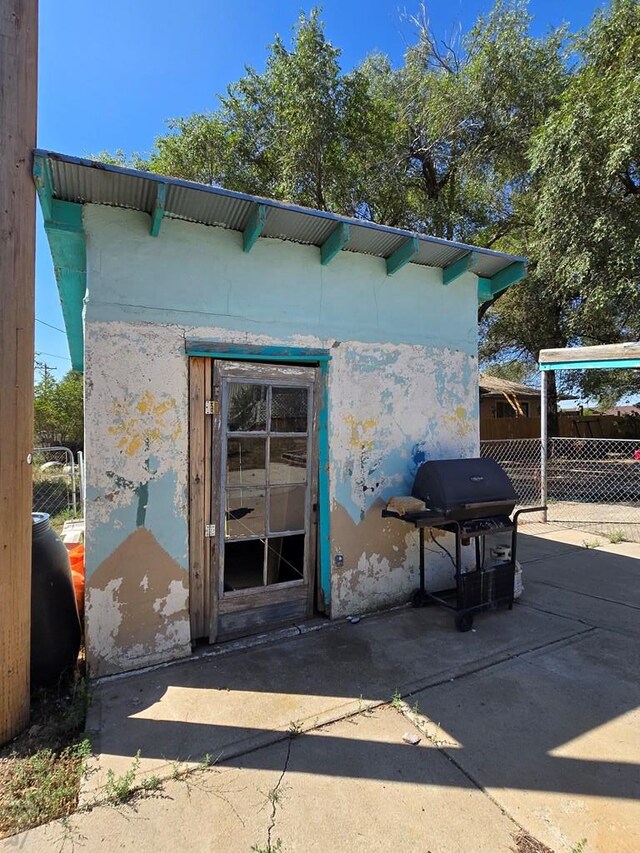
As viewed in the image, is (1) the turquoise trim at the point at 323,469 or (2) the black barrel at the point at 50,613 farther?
(1) the turquoise trim at the point at 323,469

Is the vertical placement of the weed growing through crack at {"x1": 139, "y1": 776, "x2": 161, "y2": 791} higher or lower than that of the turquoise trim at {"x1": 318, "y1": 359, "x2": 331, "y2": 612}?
lower

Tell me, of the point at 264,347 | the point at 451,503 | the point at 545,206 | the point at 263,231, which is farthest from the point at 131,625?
the point at 545,206

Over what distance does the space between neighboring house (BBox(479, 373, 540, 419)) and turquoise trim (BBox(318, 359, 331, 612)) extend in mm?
16261

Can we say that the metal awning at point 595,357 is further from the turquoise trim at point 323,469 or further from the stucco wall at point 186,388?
the turquoise trim at point 323,469

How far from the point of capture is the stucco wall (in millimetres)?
3352

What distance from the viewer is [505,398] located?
22.3 m

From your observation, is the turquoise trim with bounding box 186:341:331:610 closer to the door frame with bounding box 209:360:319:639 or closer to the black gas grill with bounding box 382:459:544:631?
the door frame with bounding box 209:360:319:639

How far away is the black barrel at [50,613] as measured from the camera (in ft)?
10.3

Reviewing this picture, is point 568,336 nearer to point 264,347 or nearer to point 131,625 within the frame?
point 264,347

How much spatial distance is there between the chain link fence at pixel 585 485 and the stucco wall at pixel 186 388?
4764 mm

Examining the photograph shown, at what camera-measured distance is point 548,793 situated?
229 cm

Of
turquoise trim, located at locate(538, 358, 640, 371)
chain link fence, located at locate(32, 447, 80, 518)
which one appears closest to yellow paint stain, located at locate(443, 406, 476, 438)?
turquoise trim, located at locate(538, 358, 640, 371)

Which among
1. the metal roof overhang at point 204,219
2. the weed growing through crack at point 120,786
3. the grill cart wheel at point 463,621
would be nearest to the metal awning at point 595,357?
the metal roof overhang at point 204,219

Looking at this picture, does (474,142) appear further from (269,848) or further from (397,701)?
(269,848)
